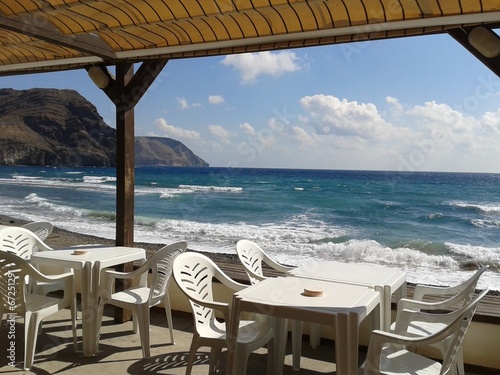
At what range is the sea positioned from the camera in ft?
45.1

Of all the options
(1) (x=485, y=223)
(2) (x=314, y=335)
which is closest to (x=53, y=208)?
(1) (x=485, y=223)

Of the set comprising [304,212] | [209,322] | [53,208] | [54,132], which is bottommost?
[53,208]

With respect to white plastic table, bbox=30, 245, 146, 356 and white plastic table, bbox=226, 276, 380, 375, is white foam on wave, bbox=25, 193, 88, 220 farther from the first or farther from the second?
white plastic table, bbox=226, 276, 380, 375

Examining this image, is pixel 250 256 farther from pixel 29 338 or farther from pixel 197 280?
pixel 29 338

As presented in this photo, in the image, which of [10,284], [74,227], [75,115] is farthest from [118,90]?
[75,115]

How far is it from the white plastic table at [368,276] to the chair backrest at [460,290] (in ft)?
0.42

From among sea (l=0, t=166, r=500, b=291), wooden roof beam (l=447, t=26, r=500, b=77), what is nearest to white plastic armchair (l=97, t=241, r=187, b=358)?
wooden roof beam (l=447, t=26, r=500, b=77)

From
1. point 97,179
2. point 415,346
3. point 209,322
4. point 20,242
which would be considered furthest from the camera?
point 97,179

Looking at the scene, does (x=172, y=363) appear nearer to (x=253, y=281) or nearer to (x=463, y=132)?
(x=253, y=281)

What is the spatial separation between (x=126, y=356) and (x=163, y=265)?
0.66m

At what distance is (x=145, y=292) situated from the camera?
11.0ft

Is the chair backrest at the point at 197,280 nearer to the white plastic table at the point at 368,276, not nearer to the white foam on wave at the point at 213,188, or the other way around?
the white plastic table at the point at 368,276

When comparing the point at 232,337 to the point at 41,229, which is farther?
the point at 41,229

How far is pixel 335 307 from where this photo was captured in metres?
Result: 2.12
